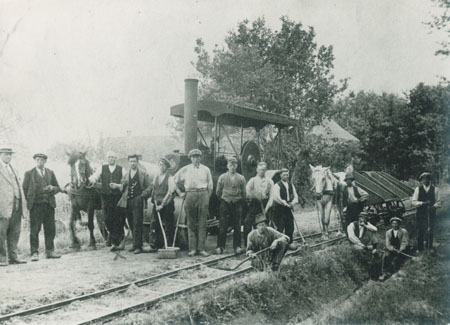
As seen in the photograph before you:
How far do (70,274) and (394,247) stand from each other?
4.90 meters

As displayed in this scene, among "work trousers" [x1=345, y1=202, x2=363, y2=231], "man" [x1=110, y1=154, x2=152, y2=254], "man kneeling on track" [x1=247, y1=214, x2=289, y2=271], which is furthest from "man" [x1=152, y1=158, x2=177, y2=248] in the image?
"work trousers" [x1=345, y1=202, x2=363, y2=231]

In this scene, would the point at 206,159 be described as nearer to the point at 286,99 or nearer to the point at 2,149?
the point at 2,149

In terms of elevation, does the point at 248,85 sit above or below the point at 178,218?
above

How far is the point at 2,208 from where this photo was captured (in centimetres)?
684

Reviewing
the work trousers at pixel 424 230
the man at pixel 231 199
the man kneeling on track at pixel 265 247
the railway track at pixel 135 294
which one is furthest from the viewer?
the man at pixel 231 199

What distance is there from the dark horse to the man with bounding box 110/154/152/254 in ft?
2.55

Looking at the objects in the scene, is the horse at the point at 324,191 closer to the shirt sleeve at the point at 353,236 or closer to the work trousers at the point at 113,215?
the shirt sleeve at the point at 353,236

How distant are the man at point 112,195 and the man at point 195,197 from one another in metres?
1.15

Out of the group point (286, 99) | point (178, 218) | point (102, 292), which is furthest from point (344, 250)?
point (286, 99)

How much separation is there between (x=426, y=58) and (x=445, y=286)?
435 cm

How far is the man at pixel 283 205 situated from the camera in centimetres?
782

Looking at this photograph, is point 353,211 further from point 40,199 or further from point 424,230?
point 40,199

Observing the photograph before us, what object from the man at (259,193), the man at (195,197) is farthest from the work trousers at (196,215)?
the man at (259,193)

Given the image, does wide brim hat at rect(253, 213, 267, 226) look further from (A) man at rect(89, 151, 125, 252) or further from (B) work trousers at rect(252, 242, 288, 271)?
(A) man at rect(89, 151, 125, 252)
